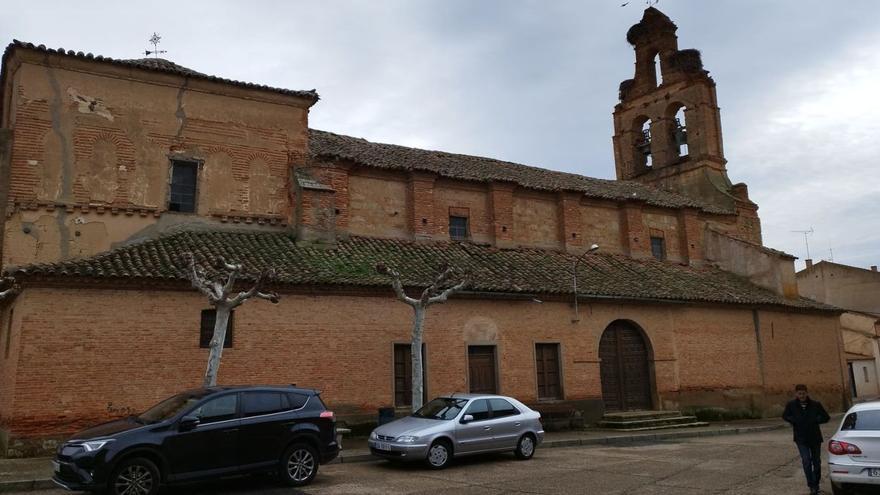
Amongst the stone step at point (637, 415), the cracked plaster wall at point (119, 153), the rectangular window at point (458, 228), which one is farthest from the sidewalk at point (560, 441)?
the rectangular window at point (458, 228)

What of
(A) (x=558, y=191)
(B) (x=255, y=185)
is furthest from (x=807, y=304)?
(B) (x=255, y=185)

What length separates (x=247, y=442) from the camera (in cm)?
965

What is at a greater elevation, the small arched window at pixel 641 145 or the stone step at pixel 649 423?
the small arched window at pixel 641 145

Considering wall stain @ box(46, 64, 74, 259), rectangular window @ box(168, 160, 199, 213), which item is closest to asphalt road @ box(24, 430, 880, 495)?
wall stain @ box(46, 64, 74, 259)

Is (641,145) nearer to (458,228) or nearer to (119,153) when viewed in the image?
(458,228)

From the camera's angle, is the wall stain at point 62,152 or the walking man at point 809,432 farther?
the wall stain at point 62,152

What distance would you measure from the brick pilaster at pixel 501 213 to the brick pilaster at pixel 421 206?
2.27 m

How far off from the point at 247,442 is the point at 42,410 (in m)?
6.00

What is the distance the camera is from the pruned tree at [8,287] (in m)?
13.4

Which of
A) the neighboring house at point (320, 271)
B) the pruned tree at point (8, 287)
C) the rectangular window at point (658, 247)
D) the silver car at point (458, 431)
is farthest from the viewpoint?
the rectangular window at point (658, 247)

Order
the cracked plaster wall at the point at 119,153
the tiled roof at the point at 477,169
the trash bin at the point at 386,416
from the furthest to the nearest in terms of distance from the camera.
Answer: the tiled roof at the point at 477,169, the cracked plaster wall at the point at 119,153, the trash bin at the point at 386,416

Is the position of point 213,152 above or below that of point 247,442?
above

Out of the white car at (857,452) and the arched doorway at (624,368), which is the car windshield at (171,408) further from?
the arched doorway at (624,368)

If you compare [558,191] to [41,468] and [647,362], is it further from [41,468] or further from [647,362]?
[41,468]
